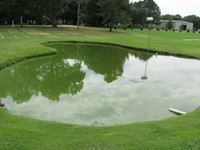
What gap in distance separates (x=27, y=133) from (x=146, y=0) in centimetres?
11263

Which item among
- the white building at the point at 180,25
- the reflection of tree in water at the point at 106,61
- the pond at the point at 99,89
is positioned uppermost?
the white building at the point at 180,25

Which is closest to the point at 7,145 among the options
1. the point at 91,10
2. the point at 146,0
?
the point at 91,10

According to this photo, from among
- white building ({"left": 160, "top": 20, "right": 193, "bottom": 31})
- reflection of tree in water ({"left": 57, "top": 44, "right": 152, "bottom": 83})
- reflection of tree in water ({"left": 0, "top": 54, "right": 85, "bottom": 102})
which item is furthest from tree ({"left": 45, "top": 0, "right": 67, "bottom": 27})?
white building ({"left": 160, "top": 20, "right": 193, "bottom": 31})

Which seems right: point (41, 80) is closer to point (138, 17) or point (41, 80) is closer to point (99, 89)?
point (99, 89)

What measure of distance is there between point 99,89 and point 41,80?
11.1ft

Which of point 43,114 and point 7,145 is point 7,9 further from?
point 7,145

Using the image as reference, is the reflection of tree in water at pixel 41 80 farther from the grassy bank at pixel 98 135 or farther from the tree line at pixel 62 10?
the tree line at pixel 62 10

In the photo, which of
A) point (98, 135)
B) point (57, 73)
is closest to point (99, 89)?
point (57, 73)

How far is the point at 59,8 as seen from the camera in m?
43.6

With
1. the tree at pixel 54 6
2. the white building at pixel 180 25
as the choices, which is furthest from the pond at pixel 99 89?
the white building at pixel 180 25

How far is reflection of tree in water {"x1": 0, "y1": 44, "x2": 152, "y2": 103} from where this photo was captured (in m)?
12.0

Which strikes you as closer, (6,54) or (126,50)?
(6,54)

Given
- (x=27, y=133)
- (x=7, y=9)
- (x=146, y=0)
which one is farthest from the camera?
(x=146, y=0)

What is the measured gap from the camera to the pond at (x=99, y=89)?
9.45m
